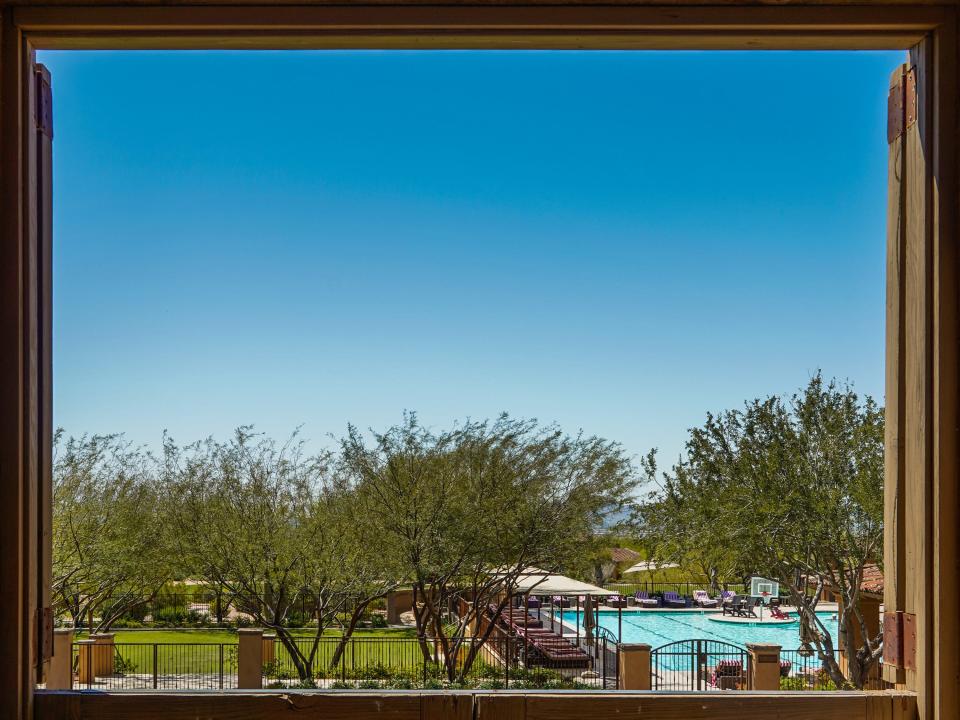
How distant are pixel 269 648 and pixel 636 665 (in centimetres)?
402

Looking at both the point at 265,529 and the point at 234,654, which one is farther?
Answer: the point at 265,529

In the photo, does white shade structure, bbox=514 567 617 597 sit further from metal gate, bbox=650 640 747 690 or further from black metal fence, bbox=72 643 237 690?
black metal fence, bbox=72 643 237 690

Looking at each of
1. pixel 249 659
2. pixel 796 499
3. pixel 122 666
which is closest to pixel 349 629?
pixel 249 659

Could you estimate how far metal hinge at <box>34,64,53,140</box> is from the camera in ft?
4.57

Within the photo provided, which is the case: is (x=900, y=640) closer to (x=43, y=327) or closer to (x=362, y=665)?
(x=43, y=327)

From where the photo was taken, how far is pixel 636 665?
25.9ft

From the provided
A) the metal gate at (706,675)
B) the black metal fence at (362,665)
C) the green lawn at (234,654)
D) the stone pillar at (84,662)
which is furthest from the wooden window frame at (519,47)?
the green lawn at (234,654)

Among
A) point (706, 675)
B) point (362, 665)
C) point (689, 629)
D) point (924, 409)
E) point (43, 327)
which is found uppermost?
point (43, 327)

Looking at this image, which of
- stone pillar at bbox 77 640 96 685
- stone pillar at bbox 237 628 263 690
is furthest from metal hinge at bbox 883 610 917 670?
stone pillar at bbox 77 640 96 685

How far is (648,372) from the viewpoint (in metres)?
23.4

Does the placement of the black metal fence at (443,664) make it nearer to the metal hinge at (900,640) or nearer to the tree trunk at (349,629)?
the tree trunk at (349,629)

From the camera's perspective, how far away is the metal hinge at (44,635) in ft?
4.34

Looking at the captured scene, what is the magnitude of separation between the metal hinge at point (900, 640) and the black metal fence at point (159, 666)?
25.7ft

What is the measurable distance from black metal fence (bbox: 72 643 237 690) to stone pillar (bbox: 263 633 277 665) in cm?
31
